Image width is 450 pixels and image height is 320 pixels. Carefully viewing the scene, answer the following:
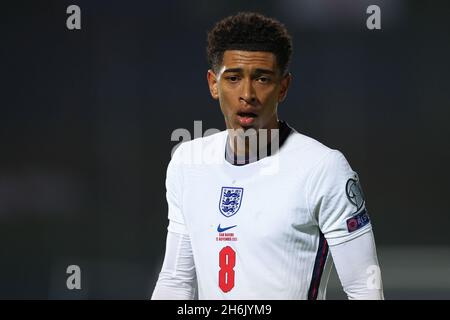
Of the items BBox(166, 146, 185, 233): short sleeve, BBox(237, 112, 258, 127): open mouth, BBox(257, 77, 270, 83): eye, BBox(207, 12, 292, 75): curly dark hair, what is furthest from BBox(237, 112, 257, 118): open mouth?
BBox(166, 146, 185, 233): short sleeve

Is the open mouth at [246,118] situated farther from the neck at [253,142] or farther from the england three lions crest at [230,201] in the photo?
the england three lions crest at [230,201]

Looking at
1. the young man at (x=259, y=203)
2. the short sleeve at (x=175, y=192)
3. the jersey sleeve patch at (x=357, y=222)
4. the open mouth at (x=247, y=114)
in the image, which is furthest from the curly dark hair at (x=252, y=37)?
the jersey sleeve patch at (x=357, y=222)

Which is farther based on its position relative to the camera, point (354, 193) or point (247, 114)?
point (247, 114)

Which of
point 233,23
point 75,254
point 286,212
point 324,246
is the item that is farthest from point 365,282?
point 75,254

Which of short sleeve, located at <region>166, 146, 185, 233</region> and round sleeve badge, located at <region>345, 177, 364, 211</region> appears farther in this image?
short sleeve, located at <region>166, 146, 185, 233</region>

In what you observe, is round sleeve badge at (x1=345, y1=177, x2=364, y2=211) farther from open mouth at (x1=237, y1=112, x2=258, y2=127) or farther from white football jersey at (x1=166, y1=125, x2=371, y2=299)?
open mouth at (x1=237, y1=112, x2=258, y2=127)

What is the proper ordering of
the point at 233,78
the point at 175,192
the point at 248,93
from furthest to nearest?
the point at 175,192 < the point at 233,78 < the point at 248,93

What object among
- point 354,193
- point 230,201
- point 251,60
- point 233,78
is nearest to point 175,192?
point 230,201

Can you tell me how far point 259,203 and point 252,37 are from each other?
0.69 meters

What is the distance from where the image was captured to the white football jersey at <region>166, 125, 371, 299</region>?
8.92ft

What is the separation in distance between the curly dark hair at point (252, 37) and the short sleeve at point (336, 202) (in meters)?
0.50

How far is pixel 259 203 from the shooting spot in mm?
2848

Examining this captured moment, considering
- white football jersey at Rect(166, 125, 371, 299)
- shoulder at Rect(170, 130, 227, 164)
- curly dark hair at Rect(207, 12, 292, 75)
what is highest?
curly dark hair at Rect(207, 12, 292, 75)

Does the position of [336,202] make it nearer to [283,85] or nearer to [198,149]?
[283,85]
